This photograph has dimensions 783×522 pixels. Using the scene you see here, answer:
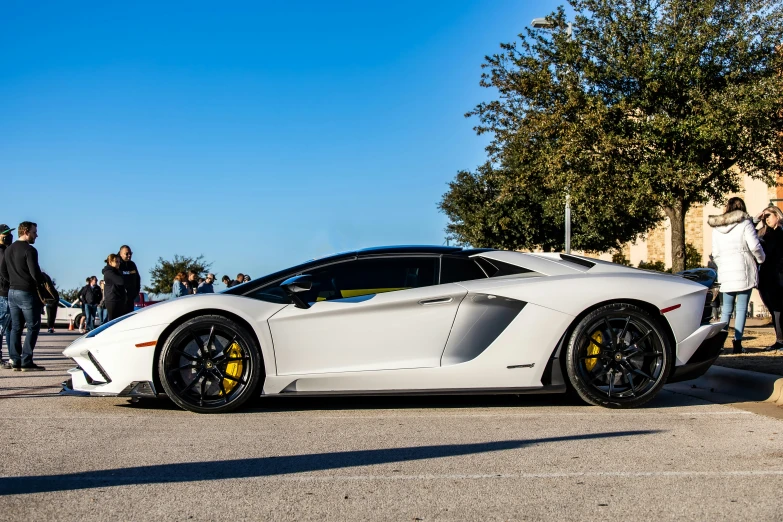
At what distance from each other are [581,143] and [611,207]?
2161 mm

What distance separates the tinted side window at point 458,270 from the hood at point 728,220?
4.21 meters

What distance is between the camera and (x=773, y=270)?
10172 mm

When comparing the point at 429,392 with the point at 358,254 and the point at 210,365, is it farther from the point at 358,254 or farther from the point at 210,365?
the point at 210,365

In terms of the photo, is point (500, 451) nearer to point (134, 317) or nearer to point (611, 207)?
point (134, 317)

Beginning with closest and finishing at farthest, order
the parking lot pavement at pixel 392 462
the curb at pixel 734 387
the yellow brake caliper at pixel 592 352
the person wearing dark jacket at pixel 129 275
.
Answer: the parking lot pavement at pixel 392 462, the yellow brake caliper at pixel 592 352, the curb at pixel 734 387, the person wearing dark jacket at pixel 129 275

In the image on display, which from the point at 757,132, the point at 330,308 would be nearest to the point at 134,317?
the point at 330,308

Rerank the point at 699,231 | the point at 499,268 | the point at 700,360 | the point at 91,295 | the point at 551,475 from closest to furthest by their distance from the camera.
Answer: the point at 551,475 → the point at 700,360 → the point at 499,268 → the point at 91,295 → the point at 699,231

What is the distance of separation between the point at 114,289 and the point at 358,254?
7.05m

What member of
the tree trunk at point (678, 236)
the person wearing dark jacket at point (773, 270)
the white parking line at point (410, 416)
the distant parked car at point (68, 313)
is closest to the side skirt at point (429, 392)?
the white parking line at point (410, 416)

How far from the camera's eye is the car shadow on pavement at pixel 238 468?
4.29m

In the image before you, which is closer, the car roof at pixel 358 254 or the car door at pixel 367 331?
the car door at pixel 367 331

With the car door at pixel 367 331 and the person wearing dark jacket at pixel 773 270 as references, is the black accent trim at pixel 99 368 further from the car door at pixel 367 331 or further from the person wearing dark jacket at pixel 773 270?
the person wearing dark jacket at pixel 773 270

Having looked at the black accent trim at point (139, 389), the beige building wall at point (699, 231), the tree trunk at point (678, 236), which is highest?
the beige building wall at point (699, 231)

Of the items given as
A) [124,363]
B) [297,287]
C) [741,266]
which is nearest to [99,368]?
[124,363]
